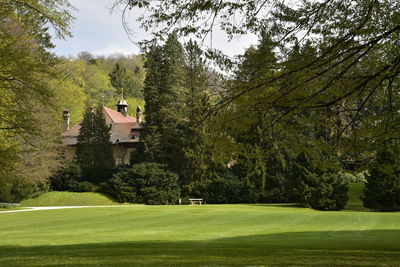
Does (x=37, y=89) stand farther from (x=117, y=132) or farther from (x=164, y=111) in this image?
(x=117, y=132)

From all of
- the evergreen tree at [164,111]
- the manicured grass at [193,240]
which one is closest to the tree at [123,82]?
the evergreen tree at [164,111]

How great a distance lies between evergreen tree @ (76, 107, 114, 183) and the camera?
42.7 metres

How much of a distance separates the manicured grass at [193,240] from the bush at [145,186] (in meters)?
12.7

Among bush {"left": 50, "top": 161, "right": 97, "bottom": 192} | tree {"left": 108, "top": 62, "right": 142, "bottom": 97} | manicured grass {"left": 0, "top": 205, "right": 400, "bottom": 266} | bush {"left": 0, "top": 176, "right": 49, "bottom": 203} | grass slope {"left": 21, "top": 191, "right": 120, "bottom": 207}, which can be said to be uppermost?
tree {"left": 108, "top": 62, "right": 142, "bottom": 97}

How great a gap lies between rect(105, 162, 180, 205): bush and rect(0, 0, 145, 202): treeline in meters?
5.70

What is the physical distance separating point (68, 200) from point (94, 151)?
689cm

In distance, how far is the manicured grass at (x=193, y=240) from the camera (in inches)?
333

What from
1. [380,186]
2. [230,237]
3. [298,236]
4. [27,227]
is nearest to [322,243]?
[298,236]

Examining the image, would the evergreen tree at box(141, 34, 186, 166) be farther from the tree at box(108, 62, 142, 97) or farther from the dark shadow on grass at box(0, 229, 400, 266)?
the tree at box(108, 62, 142, 97)

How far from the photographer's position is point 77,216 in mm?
23875

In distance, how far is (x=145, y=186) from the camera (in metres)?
38.8

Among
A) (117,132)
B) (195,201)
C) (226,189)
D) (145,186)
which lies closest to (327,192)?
(226,189)

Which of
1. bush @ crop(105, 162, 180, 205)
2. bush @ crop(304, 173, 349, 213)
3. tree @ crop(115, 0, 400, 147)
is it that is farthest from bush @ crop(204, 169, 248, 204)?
tree @ crop(115, 0, 400, 147)

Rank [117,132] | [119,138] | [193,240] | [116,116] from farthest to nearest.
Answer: [116,116] → [117,132] → [119,138] → [193,240]
